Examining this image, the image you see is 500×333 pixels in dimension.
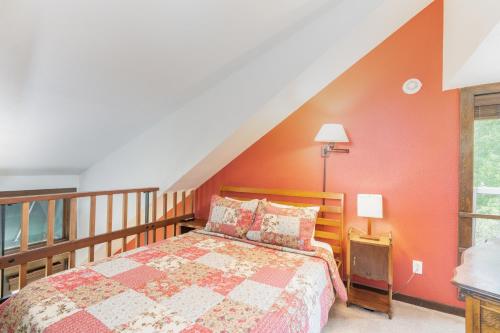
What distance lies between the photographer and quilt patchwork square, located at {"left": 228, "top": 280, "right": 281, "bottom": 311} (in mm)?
1325

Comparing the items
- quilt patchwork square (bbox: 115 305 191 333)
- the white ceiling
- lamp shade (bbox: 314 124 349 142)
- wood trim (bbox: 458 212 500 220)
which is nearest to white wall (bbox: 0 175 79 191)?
the white ceiling

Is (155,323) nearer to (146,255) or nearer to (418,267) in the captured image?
(146,255)

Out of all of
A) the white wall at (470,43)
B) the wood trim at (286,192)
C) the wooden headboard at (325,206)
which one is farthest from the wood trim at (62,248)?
the white wall at (470,43)

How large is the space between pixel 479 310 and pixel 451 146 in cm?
173

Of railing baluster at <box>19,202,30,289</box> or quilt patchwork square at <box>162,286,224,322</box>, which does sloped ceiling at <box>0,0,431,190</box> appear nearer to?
railing baluster at <box>19,202,30,289</box>

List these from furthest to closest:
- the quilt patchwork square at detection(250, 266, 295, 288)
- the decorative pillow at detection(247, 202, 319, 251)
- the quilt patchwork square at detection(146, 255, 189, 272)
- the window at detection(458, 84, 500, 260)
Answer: the decorative pillow at detection(247, 202, 319, 251), the window at detection(458, 84, 500, 260), the quilt patchwork square at detection(146, 255, 189, 272), the quilt patchwork square at detection(250, 266, 295, 288)

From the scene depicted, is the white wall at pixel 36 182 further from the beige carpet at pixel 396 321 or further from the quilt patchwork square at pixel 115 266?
the beige carpet at pixel 396 321

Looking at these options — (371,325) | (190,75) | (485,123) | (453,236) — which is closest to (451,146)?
(485,123)

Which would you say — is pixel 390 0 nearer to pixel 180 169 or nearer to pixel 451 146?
pixel 451 146

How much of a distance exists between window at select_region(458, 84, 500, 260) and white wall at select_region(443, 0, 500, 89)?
18cm

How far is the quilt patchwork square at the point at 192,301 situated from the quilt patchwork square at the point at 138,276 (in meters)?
0.29

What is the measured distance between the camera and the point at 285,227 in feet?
7.29

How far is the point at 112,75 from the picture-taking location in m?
2.09

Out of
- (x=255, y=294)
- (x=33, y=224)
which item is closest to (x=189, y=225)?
(x=255, y=294)
